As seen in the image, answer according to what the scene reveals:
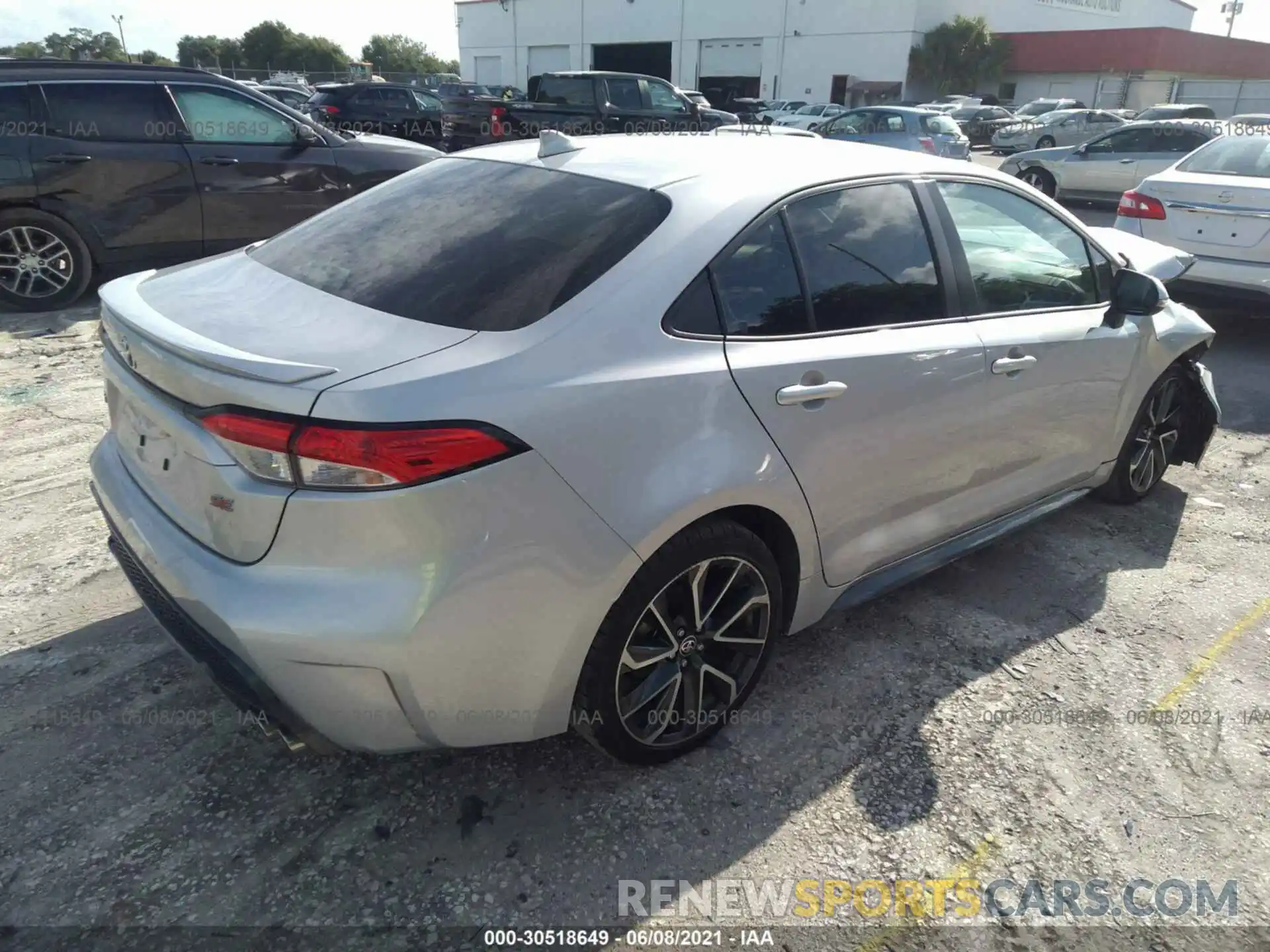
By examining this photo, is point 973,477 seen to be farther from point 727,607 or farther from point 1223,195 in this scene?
point 1223,195

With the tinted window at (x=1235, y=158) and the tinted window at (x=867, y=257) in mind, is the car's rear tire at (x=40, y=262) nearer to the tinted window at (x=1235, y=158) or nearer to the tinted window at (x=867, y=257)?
the tinted window at (x=867, y=257)

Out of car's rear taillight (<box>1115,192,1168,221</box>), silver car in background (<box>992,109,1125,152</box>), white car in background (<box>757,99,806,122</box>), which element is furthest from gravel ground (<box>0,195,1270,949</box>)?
white car in background (<box>757,99,806,122</box>)

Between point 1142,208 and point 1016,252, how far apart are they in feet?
16.5

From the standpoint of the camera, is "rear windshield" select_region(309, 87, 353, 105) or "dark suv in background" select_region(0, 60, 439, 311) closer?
"dark suv in background" select_region(0, 60, 439, 311)

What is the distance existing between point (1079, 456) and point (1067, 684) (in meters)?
1.13

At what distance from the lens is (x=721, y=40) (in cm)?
5366

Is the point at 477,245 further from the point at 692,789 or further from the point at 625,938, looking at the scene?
the point at 625,938

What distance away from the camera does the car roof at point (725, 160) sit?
2.62 metres

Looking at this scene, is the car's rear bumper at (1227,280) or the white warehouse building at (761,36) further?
the white warehouse building at (761,36)

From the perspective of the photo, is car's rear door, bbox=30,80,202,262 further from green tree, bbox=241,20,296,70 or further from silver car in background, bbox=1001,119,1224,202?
green tree, bbox=241,20,296,70

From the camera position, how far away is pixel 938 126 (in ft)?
56.9

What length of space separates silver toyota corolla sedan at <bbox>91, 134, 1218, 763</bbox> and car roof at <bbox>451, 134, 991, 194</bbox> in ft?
0.05

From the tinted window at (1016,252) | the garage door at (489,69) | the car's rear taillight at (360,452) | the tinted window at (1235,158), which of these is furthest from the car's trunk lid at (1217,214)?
the garage door at (489,69)

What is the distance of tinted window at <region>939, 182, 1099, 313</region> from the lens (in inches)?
124
